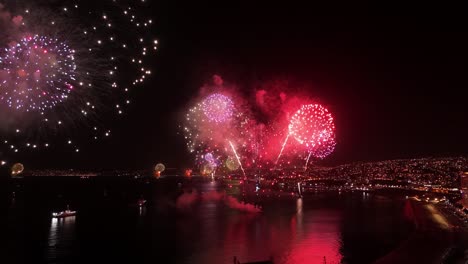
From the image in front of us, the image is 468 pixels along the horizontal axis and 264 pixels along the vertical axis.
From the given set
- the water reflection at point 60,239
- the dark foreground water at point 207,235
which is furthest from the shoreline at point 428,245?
the water reflection at point 60,239

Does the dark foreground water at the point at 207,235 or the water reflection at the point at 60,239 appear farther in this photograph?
the water reflection at the point at 60,239

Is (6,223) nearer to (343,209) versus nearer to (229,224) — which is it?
(229,224)

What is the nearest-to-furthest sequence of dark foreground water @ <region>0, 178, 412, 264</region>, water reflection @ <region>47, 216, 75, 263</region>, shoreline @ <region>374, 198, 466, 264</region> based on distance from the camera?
shoreline @ <region>374, 198, 466, 264</region> → dark foreground water @ <region>0, 178, 412, 264</region> → water reflection @ <region>47, 216, 75, 263</region>

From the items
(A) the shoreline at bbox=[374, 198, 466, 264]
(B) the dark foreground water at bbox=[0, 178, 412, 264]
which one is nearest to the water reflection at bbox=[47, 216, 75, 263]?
(B) the dark foreground water at bbox=[0, 178, 412, 264]

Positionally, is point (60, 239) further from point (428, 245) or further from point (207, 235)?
point (428, 245)

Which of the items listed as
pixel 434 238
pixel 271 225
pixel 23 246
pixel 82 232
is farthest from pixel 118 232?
pixel 434 238

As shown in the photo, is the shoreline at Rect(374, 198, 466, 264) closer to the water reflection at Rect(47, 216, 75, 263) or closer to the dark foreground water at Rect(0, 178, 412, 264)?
the dark foreground water at Rect(0, 178, 412, 264)

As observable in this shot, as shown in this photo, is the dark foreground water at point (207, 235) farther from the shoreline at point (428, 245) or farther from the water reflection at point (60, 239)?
the shoreline at point (428, 245)

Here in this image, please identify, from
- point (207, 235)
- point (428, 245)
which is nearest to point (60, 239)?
point (207, 235)
